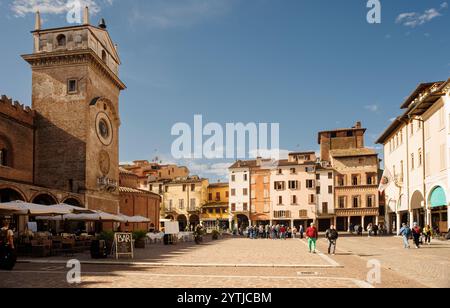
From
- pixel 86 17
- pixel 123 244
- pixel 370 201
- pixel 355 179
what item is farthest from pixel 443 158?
pixel 355 179

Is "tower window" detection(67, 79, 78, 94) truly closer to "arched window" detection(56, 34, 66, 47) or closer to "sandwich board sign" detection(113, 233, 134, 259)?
"arched window" detection(56, 34, 66, 47)

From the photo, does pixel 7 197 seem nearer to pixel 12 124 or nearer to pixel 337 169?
pixel 12 124

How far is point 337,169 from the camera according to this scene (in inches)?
2500

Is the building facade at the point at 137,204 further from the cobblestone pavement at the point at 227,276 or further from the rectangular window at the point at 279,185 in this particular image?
the cobblestone pavement at the point at 227,276

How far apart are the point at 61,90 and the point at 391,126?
1234 inches

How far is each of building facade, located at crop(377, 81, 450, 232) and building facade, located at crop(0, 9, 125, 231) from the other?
25370 millimetres

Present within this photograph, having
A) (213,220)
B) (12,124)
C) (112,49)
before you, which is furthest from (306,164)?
(12,124)

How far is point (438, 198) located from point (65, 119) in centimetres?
2853

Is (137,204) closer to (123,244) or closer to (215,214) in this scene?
(215,214)

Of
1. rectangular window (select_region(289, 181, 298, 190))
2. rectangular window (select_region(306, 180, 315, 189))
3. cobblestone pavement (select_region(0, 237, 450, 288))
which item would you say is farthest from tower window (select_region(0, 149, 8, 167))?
rectangular window (select_region(306, 180, 315, 189))

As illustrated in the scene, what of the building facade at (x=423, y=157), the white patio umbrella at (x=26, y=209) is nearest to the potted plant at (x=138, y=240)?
the white patio umbrella at (x=26, y=209)

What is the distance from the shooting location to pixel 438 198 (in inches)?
1257

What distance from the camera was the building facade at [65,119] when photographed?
3416 centimetres
